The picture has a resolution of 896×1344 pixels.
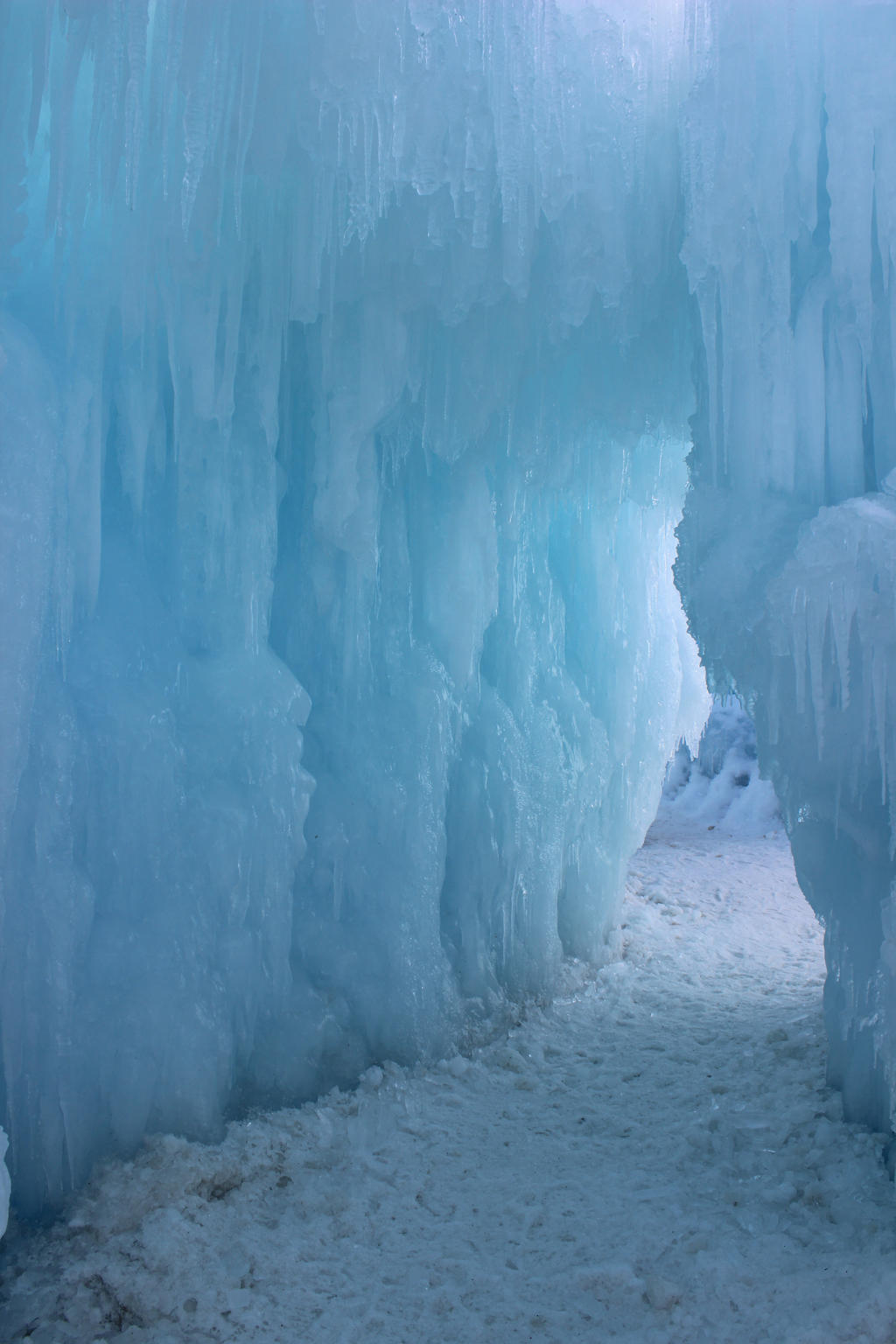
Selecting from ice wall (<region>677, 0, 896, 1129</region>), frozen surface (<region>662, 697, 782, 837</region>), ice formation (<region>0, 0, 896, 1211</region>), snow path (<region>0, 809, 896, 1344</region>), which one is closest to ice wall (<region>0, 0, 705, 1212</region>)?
ice formation (<region>0, 0, 896, 1211</region>)

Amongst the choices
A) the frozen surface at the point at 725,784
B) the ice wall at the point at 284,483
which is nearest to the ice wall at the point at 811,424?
the ice wall at the point at 284,483

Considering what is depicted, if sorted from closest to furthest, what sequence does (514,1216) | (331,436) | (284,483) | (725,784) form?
(514,1216) → (331,436) → (284,483) → (725,784)

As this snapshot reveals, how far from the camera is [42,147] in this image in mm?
4406

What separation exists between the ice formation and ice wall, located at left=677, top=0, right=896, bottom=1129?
2 centimetres

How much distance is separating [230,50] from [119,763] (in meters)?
3.16

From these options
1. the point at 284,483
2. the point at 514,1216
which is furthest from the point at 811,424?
Result: the point at 514,1216

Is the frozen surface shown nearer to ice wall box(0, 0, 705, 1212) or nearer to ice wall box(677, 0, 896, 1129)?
ice wall box(0, 0, 705, 1212)

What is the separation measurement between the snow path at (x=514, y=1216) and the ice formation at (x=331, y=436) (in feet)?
1.05

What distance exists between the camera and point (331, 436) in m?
4.87

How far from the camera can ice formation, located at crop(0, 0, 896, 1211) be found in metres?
3.69

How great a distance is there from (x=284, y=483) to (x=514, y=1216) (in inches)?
152

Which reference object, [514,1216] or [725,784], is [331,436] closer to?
[514,1216]

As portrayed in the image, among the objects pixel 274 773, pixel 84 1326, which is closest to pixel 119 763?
pixel 274 773

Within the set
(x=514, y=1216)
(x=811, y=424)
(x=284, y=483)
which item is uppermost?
(x=811, y=424)
